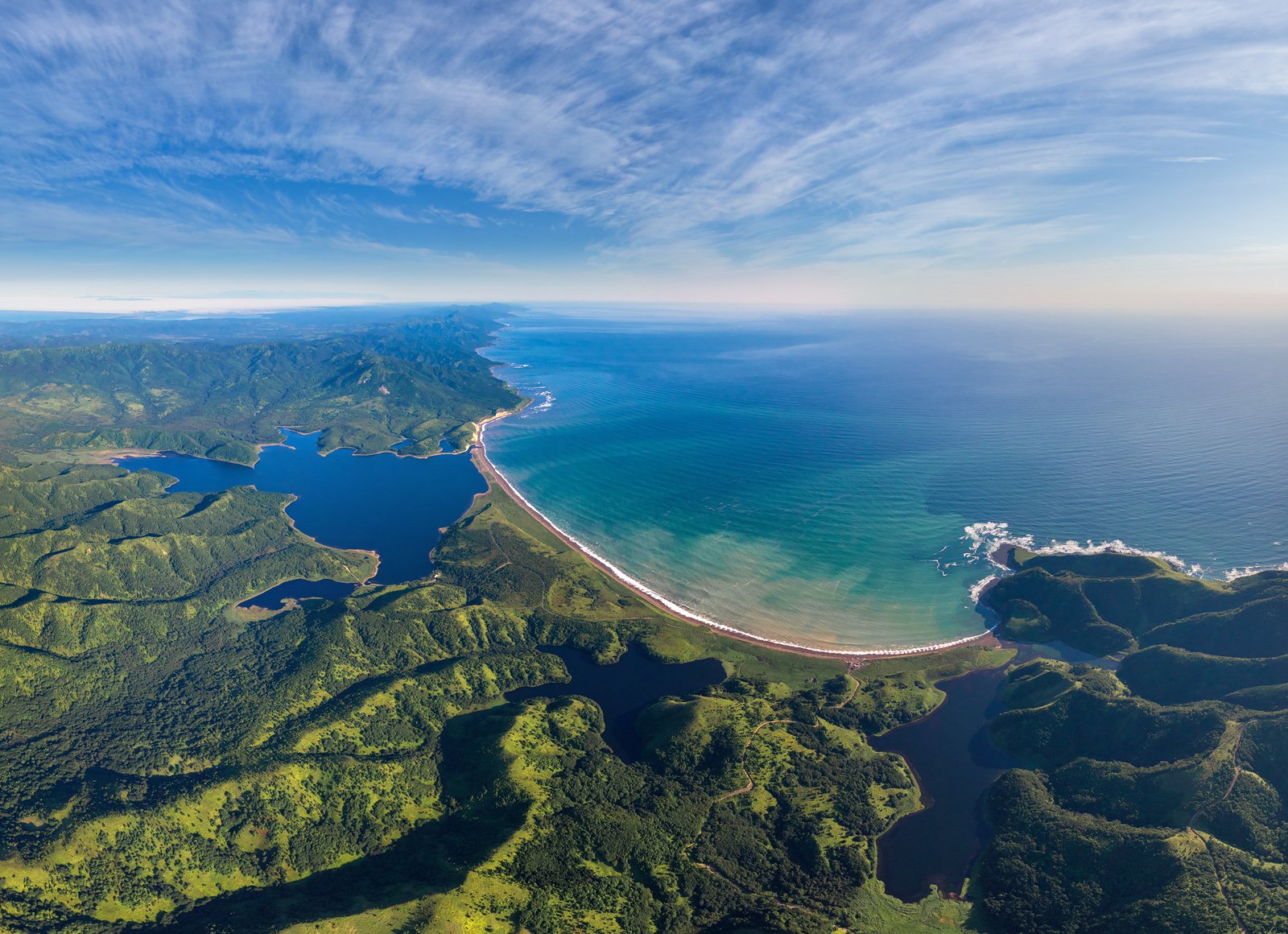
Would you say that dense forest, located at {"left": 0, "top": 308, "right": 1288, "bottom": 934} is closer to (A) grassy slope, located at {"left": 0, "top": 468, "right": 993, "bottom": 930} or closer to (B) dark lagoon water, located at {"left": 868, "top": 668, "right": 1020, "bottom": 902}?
(A) grassy slope, located at {"left": 0, "top": 468, "right": 993, "bottom": 930}

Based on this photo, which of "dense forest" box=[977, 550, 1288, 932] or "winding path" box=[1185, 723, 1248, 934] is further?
"dense forest" box=[977, 550, 1288, 932]

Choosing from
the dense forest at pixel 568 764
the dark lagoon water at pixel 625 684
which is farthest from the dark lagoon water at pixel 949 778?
the dark lagoon water at pixel 625 684

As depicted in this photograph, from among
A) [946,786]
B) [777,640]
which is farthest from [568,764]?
[946,786]

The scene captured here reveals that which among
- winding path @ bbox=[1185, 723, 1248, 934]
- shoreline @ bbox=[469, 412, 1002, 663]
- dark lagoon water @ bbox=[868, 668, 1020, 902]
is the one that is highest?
winding path @ bbox=[1185, 723, 1248, 934]

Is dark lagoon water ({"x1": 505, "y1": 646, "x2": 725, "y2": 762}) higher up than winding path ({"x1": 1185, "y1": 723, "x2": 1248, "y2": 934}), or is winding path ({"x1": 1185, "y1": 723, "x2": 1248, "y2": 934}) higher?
winding path ({"x1": 1185, "y1": 723, "x2": 1248, "y2": 934})

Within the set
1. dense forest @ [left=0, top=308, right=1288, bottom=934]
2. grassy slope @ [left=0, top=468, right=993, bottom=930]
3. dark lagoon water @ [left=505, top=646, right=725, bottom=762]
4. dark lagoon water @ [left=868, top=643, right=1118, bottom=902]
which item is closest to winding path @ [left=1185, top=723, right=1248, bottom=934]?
dense forest @ [left=0, top=308, right=1288, bottom=934]

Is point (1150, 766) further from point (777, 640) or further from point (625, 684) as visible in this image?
point (625, 684)

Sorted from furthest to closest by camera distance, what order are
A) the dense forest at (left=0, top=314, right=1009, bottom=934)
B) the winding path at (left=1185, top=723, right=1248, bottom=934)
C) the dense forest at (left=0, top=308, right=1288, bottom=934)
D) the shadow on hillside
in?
the dense forest at (left=0, top=314, right=1009, bottom=934), the dense forest at (left=0, top=308, right=1288, bottom=934), the shadow on hillside, the winding path at (left=1185, top=723, right=1248, bottom=934)
